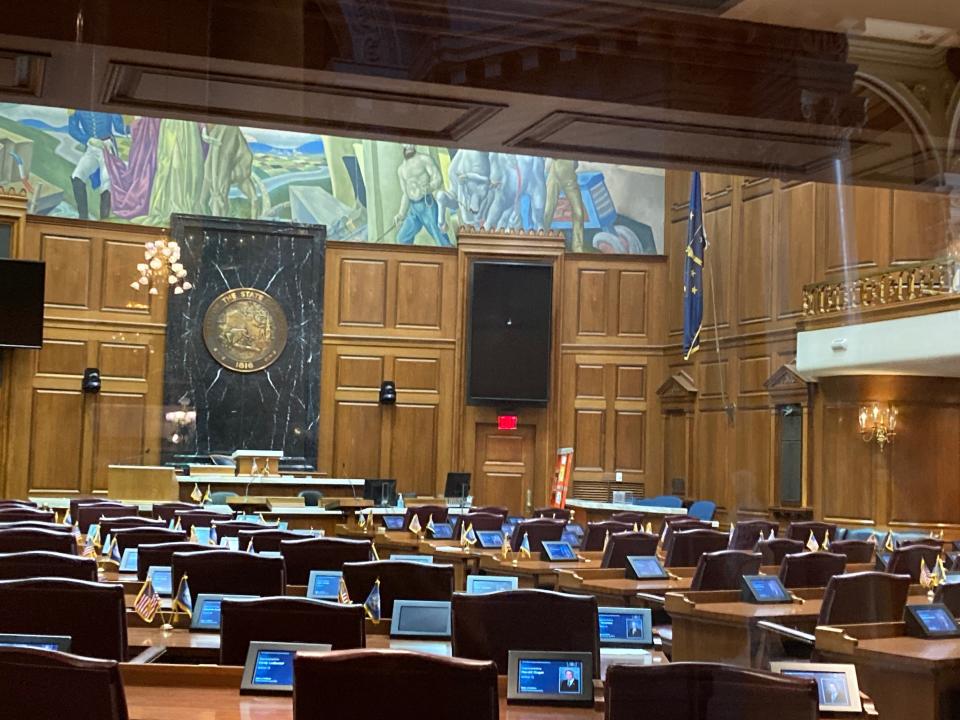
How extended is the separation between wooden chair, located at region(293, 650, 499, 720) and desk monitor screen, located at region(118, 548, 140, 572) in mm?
4123

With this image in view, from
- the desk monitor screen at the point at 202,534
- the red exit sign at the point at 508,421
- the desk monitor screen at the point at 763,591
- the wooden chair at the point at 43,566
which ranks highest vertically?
the red exit sign at the point at 508,421

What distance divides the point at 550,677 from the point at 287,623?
0.85 m

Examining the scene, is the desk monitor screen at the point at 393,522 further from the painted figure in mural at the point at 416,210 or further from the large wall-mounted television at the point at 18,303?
the painted figure in mural at the point at 416,210

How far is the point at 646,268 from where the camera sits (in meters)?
20.1

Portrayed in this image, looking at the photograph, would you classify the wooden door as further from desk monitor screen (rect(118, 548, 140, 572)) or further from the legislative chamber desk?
the legislative chamber desk

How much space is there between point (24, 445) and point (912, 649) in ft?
42.0

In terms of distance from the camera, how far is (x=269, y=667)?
346 centimetres

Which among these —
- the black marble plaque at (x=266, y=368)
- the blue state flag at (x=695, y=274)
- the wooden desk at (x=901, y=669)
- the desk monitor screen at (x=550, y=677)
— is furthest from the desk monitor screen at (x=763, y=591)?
the black marble plaque at (x=266, y=368)

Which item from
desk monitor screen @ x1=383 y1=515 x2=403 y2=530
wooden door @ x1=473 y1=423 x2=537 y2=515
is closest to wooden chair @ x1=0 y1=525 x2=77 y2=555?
desk monitor screen @ x1=383 y1=515 x2=403 y2=530

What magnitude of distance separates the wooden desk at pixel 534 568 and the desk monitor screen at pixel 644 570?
33 cm

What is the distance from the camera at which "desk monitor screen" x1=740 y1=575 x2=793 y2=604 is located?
19.0ft

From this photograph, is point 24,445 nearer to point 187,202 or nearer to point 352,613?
point 187,202

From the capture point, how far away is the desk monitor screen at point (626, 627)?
179 inches


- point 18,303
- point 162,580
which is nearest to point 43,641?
point 162,580
